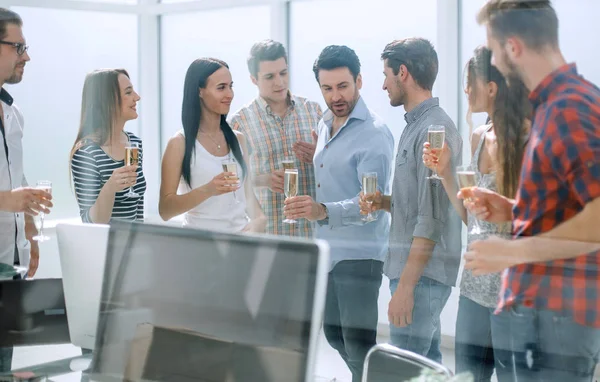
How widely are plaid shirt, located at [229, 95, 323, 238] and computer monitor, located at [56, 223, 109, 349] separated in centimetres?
93

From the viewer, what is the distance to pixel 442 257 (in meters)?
2.33

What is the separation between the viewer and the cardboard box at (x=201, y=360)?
4.21 ft

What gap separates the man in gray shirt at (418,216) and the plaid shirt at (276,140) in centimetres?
26

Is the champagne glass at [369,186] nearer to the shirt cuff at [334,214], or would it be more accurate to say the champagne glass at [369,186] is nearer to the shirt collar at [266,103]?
the shirt cuff at [334,214]

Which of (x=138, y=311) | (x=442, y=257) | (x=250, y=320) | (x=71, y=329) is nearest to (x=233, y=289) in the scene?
(x=250, y=320)

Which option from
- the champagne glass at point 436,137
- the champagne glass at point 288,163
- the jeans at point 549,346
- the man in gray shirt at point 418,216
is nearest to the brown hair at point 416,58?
the man in gray shirt at point 418,216

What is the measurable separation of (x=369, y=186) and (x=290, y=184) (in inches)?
11.9

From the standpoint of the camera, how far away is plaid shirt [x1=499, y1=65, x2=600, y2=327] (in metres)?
1.84

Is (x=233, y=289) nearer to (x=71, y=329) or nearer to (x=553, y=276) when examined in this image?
(x=71, y=329)

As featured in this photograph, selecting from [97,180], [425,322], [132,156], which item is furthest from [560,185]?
[97,180]

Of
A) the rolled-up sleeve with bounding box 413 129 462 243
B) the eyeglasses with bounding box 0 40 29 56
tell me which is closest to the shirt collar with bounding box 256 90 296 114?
the rolled-up sleeve with bounding box 413 129 462 243

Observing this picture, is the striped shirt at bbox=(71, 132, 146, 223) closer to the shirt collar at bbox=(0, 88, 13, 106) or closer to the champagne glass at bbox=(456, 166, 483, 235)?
the shirt collar at bbox=(0, 88, 13, 106)

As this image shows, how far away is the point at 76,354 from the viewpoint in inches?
73.6

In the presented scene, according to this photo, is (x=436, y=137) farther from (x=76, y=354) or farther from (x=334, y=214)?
(x=76, y=354)
